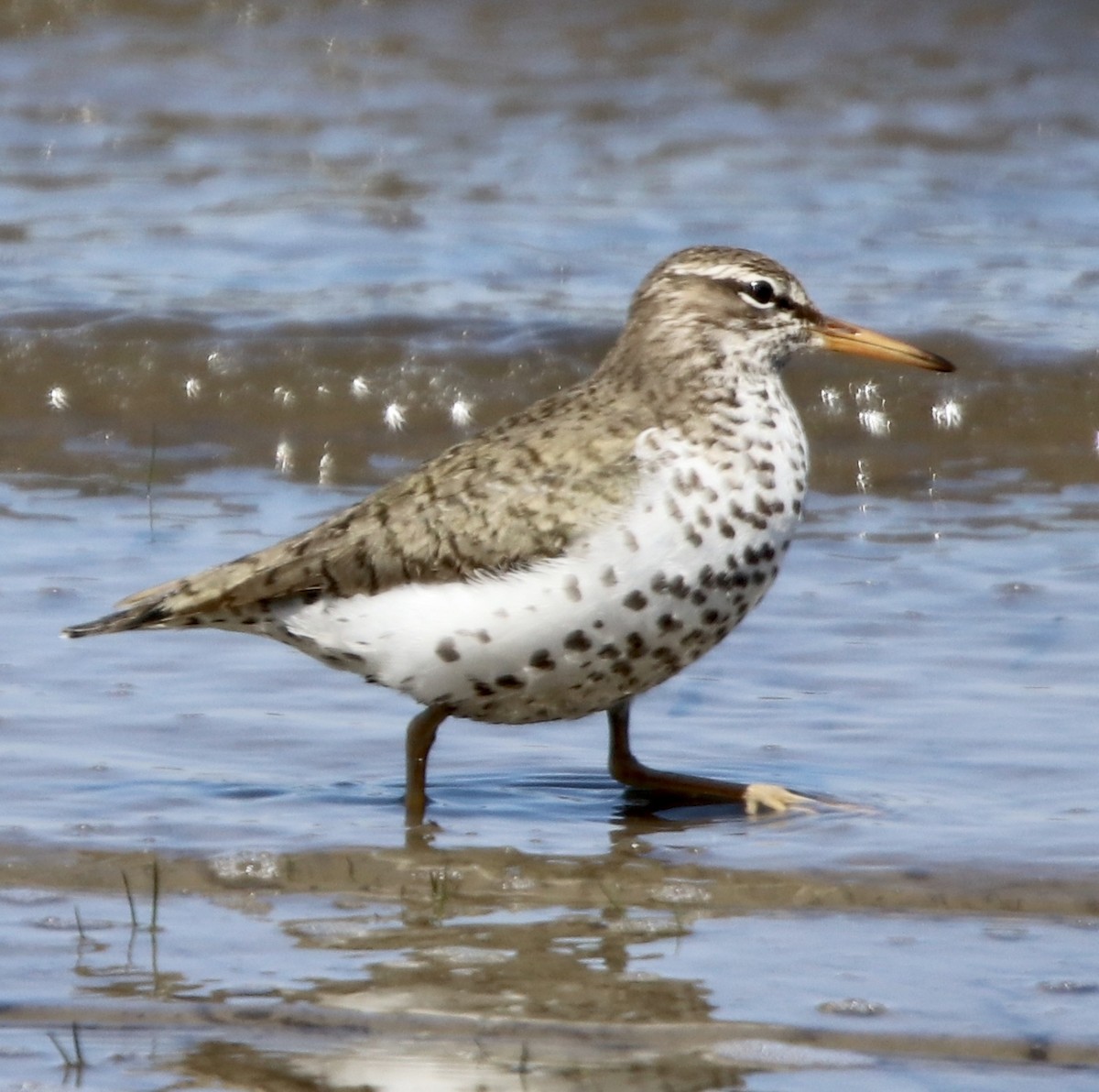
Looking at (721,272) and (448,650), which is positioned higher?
(721,272)

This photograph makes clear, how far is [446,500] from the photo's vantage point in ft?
22.5

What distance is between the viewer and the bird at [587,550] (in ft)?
21.5

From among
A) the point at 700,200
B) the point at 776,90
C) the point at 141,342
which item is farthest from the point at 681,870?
the point at 776,90

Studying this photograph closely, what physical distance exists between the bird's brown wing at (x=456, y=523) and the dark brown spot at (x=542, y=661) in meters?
0.27

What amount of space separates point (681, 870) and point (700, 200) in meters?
9.56

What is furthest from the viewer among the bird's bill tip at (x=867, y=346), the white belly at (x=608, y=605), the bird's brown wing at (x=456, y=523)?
the bird's bill tip at (x=867, y=346)

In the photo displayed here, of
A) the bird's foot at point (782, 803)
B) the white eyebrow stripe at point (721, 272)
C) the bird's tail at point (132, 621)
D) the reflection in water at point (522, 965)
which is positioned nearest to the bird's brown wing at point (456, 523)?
the bird's tail at point (132, 621)

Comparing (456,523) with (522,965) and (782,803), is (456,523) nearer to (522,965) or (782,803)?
(782,803)

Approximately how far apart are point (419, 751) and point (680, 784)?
32.7 inches

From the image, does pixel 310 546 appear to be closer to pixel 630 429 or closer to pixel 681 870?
pixel 630 429

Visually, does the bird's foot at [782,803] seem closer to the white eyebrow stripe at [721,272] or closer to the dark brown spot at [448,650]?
the dark brown spot at [448,650]

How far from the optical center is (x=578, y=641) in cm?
657

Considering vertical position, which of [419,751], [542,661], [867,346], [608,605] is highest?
[867,346]

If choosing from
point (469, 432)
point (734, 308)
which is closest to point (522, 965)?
point (734, 308)
